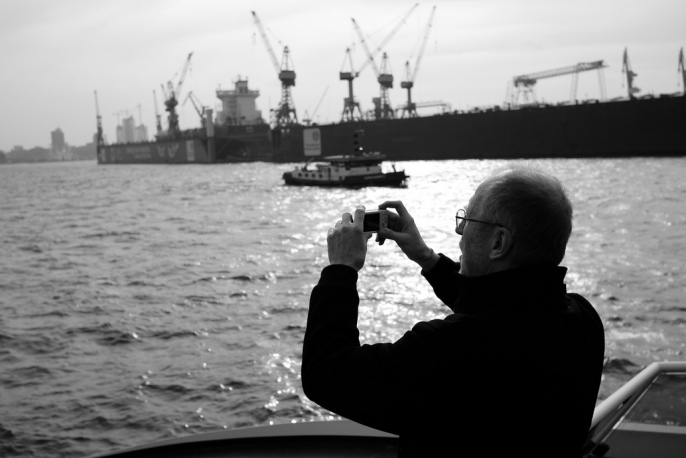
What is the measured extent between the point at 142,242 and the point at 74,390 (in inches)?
430

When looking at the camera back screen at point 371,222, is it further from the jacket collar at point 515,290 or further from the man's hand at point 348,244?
the jacket collar at point 515,290

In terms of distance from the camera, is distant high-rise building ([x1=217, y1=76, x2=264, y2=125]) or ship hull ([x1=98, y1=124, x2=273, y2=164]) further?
distant high-rise building ([x1=217, y1=76, x2=264, y2=125])

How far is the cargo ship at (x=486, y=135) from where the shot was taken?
43.8 metres

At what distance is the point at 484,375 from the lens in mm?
1152

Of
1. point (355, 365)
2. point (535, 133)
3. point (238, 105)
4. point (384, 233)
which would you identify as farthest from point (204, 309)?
point (238, 105)

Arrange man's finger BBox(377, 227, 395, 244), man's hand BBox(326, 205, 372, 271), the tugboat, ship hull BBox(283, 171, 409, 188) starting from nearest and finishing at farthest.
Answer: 1. man's hand BBox(326, 205, 372, 271)
2. man's finger BBox(377, 227, 395, 244)
3. ship hull BBox(283, 171, 409, 188)
4. the tugboat

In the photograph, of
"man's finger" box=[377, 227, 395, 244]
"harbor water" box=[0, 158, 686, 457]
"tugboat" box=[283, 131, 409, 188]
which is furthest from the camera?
"tugboat" box=[283, 131, 409, 188]

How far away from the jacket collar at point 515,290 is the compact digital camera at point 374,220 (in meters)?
0.28

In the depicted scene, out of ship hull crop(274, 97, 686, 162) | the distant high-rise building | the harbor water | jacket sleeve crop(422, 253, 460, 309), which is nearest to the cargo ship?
ship hull crop(274, 97, 686, 162)

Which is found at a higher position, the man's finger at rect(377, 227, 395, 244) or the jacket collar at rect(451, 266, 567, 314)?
the man's finger at rect(377, 227, 395, 244)

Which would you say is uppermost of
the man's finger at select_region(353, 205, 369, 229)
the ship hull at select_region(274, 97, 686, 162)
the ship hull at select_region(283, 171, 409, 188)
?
the ship hull at select_region(274, 97, 686, 162)

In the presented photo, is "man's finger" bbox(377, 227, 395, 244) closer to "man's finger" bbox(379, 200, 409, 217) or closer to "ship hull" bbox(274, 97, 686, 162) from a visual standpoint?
"man's finger" bbox(379, 200, 409, 217)

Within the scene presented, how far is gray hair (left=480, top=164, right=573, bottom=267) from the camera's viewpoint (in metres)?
1.23

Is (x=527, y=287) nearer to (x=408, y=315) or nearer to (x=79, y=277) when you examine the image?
(x=408, y=315)
